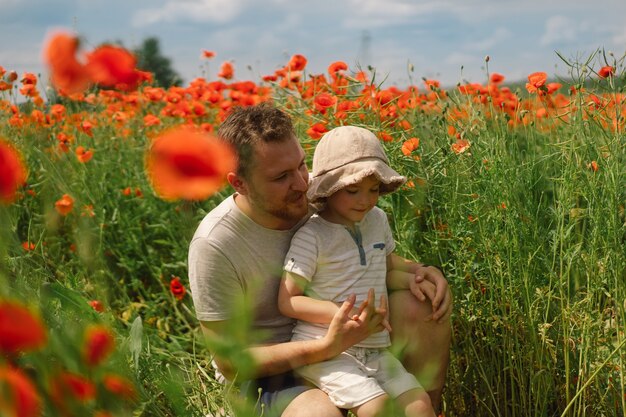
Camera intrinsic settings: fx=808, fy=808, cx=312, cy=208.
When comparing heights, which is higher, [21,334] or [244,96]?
[21,334]

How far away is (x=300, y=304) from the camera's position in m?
2.06

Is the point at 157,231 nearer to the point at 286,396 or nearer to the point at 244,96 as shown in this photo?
the point at 244,96

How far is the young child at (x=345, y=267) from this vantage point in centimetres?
203

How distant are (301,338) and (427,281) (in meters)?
0.39

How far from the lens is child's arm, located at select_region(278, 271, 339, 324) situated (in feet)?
6.64

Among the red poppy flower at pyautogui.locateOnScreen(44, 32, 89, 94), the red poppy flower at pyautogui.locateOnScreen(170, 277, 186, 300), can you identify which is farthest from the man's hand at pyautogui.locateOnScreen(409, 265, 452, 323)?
the red poppy flower at pyautogui.locateOnScreen(44, 32, 89, 94)

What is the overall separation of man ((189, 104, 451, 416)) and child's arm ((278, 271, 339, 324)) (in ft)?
0.21

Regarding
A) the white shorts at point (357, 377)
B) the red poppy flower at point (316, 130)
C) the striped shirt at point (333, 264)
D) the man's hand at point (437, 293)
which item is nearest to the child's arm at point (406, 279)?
the man's hand at point (437, 293)

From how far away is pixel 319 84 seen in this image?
11.4 ft

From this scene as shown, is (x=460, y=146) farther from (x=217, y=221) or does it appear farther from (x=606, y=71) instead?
(x=217, y=221)

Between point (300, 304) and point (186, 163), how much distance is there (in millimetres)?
1371

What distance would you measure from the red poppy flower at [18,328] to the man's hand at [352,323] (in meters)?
1.19

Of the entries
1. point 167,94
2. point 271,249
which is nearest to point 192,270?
point 271,249

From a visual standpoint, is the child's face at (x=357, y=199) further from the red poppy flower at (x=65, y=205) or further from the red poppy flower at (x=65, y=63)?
the red poppy flower at (x=65, y=205)
